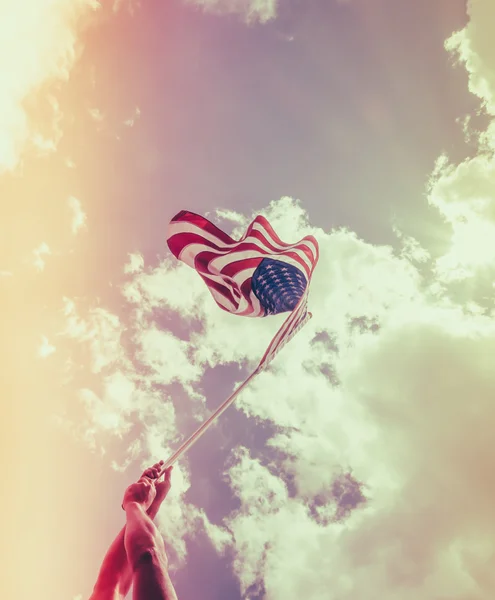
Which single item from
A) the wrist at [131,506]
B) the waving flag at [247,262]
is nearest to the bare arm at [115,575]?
the wrist at [131,506]

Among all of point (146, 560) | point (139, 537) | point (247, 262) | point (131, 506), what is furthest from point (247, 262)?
point (146, 560)

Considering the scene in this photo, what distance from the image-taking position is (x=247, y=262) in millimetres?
15500

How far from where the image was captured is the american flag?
50.8 ft

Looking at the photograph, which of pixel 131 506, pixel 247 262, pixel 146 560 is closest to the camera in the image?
pixel 146 560

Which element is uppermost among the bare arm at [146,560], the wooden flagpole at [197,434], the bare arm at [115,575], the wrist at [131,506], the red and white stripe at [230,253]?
the red and white stripe at [230,253]

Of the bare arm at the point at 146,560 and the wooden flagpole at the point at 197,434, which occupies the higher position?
the wooden flagpole at the point at 197,434

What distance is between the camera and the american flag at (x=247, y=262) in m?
15.5

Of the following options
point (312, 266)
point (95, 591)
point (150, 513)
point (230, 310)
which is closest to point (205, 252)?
point (230, 310)

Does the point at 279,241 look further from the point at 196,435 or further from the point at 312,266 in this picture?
the point at 196,435

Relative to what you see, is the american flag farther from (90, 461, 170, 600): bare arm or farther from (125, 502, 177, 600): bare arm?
(125, 502, 177, 600): bare arm

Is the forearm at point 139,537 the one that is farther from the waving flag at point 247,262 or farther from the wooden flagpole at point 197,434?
the waving flag at point 247,262

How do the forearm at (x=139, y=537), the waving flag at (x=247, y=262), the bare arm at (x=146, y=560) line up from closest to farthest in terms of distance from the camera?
1. the bare arm at (x=146, y=560)
2. the forearm at (x=139, y=537)
3. the waving flag at (x=247, y=262)

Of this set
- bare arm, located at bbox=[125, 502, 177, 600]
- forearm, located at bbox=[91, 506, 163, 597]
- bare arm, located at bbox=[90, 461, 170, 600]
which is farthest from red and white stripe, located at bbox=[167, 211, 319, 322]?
bare arm, located at bbox=[125, 502, 177, 600]

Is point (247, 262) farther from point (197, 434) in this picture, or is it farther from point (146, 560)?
point (146, 560)
